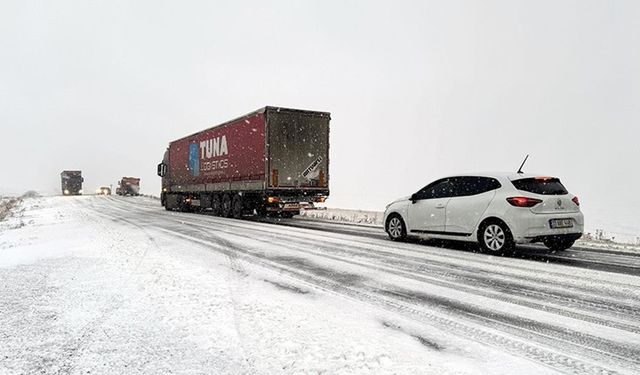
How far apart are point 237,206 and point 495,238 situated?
37.8 feet

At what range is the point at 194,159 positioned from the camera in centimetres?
2086

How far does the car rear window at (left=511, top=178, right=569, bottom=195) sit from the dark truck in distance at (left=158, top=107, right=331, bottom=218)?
9.01 metres

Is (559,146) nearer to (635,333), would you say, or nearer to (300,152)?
(300,152)

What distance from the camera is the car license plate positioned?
700 cm

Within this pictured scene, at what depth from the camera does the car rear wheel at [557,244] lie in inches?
283

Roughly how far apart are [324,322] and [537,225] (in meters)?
4.89

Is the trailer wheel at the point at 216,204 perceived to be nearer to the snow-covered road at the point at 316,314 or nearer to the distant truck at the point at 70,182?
the snow-covered road at the point at 316,314

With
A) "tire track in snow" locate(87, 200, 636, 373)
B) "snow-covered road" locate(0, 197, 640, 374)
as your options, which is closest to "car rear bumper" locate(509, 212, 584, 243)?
"snow-covered road" locate(0, 197, 640, 374)

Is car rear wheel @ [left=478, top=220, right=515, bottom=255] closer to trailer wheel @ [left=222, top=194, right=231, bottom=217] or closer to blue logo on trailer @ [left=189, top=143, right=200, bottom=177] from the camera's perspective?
trailer wheel @ [left=222, top=194, right=231, bottom=217]

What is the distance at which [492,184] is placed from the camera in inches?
302

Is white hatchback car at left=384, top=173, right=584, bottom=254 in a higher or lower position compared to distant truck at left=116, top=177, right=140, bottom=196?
lower

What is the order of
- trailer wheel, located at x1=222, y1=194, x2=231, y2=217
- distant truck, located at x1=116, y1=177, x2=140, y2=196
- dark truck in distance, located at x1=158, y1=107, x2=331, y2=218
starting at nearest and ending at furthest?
dark truck in distance, located at x1=158, y1=107, x2=331, y2=218
trailer wheel, located at x1=222, y1=194, x2=231, y2=217
distant truck, located at x1=116, y1=177, x2=140, y2=196

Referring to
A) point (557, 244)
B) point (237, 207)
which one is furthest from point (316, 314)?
point (237, 207)

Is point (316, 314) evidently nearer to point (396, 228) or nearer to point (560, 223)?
point (560, 223)
